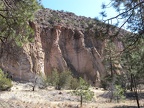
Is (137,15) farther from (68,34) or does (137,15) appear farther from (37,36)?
(68,34)

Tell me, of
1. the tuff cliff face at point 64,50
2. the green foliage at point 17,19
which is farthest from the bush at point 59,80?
the green foliage at point 17,19

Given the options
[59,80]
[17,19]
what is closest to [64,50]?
[59,80]

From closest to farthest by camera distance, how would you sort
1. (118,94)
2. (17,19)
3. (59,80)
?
(17,19)
(118,94)
(59,80)

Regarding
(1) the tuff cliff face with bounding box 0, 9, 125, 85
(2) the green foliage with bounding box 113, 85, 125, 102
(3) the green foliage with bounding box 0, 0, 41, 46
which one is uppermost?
(1) the tuff cliff face with bounding box 0, 9, 125, 85

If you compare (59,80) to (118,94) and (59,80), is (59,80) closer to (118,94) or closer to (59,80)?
(59,80)

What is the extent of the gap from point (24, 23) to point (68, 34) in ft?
167

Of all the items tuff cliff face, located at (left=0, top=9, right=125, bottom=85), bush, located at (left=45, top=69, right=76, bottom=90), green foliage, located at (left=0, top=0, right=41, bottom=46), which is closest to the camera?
green foliage, located at (left=0, top=0, right=41, bottom=46)

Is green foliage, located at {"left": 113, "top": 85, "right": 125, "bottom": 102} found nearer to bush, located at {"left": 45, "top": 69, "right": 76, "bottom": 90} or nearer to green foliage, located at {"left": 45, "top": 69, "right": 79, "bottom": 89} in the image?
bush, located at {"left": 45, "top": 69, "right": 76, "bottom": 90}

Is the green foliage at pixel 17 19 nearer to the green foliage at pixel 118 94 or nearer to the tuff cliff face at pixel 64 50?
the green foliage at pixel 118 94

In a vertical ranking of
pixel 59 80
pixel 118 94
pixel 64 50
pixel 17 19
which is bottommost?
pixel 118 94

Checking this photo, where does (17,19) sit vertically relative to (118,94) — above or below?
above

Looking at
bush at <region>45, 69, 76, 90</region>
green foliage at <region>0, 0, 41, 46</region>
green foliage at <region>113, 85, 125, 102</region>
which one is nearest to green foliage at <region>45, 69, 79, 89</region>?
bush at <region>45, 69, 76, 90</region>

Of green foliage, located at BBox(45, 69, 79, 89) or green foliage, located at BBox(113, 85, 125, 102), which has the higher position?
green foliage, located at BBox(45, 69, 79, 89)

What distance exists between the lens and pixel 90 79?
2233 inches
